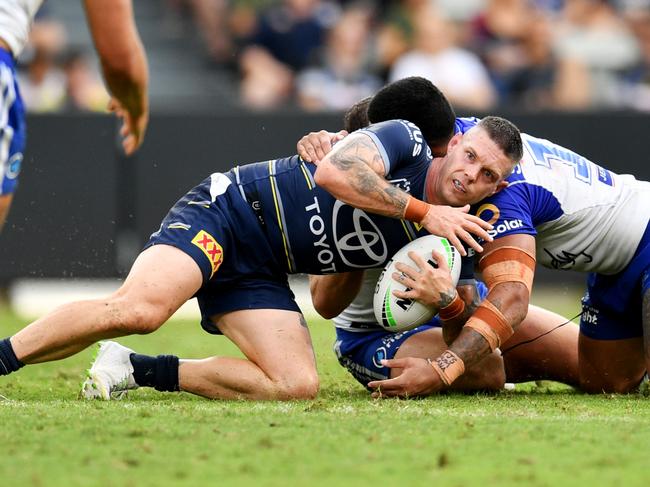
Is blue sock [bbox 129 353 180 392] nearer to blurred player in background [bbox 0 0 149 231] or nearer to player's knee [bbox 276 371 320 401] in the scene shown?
player's knee [bbox 276 371 320 401]

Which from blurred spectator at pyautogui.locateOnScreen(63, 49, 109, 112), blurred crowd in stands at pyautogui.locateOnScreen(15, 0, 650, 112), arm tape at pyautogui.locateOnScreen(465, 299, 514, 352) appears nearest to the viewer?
arm tape at pyautogui.locateOnScreen(465, 299, 514, 352)

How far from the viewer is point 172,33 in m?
16.9

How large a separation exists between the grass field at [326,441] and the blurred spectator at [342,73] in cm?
870

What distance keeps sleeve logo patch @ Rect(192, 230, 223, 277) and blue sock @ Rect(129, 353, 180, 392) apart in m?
0.52

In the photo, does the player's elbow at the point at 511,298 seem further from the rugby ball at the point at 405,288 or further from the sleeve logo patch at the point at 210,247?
the sleeve logo patch at the point at 210,247

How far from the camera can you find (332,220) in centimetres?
586

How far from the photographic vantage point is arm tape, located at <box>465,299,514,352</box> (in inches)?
217

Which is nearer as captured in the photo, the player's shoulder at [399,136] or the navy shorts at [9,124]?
the navy shorts at [9,124]

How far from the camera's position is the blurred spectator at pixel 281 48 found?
1463 cm

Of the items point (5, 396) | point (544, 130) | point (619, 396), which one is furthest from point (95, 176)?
point (619, 396)

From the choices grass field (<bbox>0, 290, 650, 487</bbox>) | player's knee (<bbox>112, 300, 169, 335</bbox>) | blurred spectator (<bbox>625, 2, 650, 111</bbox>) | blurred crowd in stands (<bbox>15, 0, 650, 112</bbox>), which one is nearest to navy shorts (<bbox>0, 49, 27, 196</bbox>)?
grass field (<bbox>0, 290, 650, 487</bbox>)

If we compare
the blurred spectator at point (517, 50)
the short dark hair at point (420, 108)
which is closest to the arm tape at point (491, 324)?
the short dark hair at point (420, 108)

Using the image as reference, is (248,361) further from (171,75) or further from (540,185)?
(171,75)

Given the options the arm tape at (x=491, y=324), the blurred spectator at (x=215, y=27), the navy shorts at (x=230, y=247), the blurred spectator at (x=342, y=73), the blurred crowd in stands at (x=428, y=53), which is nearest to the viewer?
the arm tape at (x=491, y=324)
